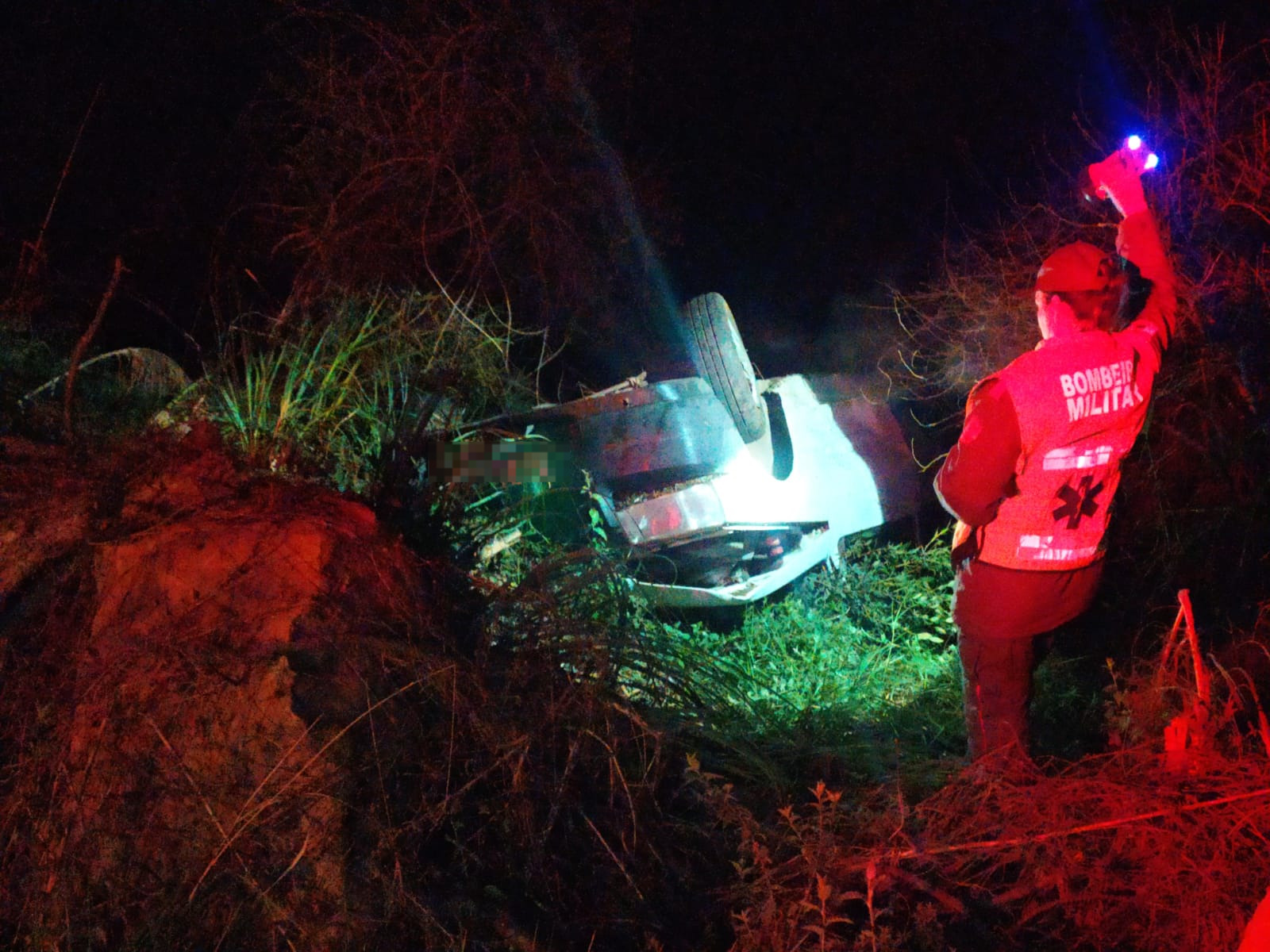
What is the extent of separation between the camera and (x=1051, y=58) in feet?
19.0

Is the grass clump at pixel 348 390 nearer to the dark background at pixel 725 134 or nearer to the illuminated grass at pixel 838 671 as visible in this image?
the illuminated grass at pixel 838 671

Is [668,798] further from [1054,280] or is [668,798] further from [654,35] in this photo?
[654,35]

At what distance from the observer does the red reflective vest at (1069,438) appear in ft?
7.61

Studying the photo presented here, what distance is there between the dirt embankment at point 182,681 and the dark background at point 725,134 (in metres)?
2.98

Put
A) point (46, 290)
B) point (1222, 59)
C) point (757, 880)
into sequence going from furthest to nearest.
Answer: point (46, 290)
point (1222, 59)
point (757, 880)

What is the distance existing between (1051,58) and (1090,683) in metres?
4.35

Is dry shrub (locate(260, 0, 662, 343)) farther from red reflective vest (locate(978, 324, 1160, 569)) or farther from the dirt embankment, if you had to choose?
red reflective vest (locate(978, 324, 1160, 569))

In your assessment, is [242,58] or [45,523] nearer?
[45,523]

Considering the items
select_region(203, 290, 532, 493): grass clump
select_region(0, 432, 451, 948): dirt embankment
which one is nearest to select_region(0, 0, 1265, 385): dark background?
select_region(203, 290, 532, 493): grass clump

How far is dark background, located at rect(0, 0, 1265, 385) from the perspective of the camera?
221 inches

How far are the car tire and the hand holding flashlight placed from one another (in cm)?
160

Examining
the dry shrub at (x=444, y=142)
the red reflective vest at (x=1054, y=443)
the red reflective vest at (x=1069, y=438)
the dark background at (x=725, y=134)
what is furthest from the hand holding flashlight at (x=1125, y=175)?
the dry shrub at (x=444, y=142)

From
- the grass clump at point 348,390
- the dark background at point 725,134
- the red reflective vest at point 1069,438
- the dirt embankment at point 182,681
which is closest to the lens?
the dirt embankment at point 182,681

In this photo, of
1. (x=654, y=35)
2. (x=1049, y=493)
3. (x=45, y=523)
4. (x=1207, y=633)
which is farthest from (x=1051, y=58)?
(x=45, y=523)
